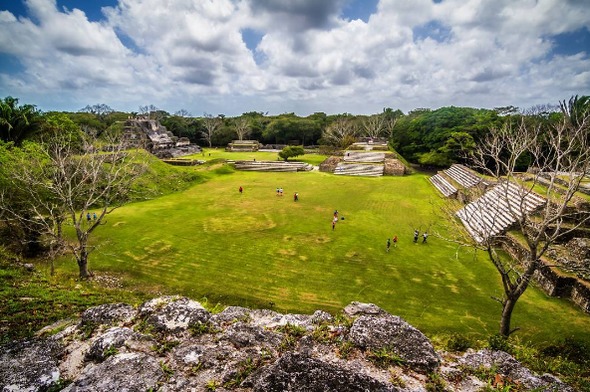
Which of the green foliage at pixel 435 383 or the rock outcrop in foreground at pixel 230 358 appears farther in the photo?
the green foliage at pixel 435 383

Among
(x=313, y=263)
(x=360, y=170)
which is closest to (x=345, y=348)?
(x=313, y=263)

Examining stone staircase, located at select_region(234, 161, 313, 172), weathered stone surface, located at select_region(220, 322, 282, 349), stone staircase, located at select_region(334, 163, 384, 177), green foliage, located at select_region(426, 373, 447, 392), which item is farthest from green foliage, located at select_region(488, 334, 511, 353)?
stone staircase, located at select_region(234, 161, 313, 172)

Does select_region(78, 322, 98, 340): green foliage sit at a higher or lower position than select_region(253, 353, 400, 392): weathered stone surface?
lower

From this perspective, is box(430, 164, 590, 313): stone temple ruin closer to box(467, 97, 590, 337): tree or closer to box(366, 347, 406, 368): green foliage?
box(467, 97, 590, 337): tree

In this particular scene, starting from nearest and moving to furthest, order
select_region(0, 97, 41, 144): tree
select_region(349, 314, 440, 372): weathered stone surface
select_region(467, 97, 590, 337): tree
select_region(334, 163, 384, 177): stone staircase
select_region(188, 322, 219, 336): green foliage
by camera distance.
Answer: select_region(349, 314, 440, 372): weathered stone surface < select_region(188, 322, 219, 336): green foliage < select_region(467, 97, 590, 337): tree < select_region(0, 97, 41, 144): tree < select_region(334, 163, 384, 177): stone staircase

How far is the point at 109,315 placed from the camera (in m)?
6.73

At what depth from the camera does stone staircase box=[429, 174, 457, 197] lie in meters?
32.9

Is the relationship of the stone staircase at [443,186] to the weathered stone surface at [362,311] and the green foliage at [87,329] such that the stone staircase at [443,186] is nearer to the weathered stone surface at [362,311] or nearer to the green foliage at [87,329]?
the weathered stone surface at [362,311]

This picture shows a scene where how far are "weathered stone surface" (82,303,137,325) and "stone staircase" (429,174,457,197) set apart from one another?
3307cm

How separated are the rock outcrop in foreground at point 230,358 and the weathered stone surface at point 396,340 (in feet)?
0.06

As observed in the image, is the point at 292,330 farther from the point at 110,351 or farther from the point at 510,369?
the point at 510,369

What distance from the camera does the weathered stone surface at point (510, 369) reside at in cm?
482

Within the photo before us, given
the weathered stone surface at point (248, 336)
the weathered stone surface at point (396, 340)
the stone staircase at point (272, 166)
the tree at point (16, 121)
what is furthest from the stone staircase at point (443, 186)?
the tree at point (16, 121)

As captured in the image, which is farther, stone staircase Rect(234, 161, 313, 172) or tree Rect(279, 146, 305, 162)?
tree Rect(279, 146, 305, 162)
